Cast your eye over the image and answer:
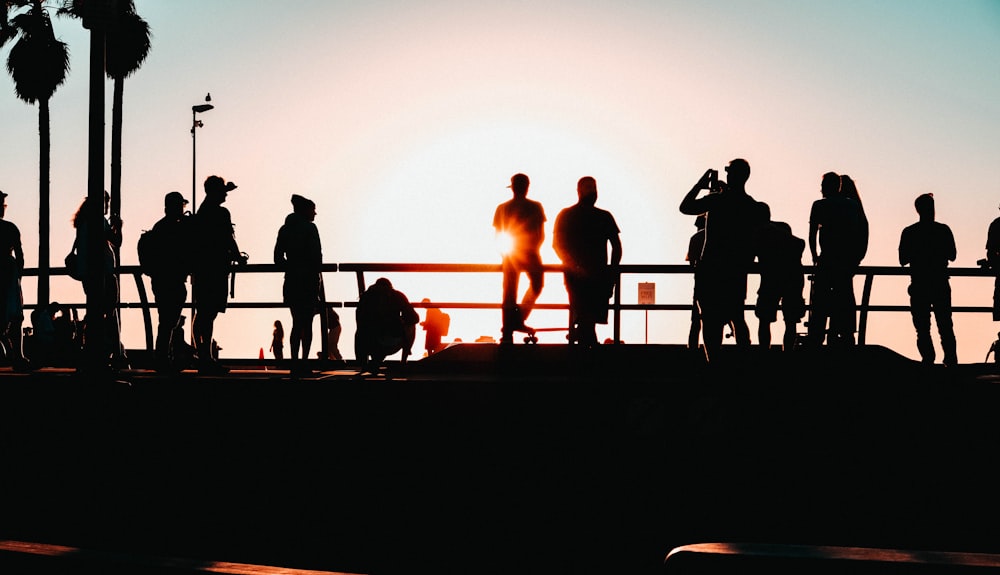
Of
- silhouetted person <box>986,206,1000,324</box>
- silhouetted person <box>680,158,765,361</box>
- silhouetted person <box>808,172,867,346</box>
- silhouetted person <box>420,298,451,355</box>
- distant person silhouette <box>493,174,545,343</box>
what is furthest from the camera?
silhouetted person <box>420,298,451,355</box>

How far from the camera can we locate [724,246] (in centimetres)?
1063

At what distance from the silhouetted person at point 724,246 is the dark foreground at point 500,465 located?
599 mm

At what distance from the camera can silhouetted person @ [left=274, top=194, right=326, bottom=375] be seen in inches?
507

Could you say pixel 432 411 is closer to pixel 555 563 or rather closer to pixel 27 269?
pixel 555 563

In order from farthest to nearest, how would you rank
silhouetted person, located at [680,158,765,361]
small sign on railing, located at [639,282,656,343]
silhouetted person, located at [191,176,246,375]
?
1. small sign on railing, located at [639,282,656,343]
2. silhouetted person, located at [191,176,246,375]
3. silhouetted person, located at [680,158,765,361]

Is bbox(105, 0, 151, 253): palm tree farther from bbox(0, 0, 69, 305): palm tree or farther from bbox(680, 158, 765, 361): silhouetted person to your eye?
bbox(680, 158, 765, 361): silhouetted person

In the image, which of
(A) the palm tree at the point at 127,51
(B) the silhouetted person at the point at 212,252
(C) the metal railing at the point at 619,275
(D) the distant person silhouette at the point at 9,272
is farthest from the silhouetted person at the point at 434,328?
(A) the palm tree at the point at 127,51

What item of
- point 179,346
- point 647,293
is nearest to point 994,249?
point 647,293

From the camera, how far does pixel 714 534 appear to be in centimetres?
818

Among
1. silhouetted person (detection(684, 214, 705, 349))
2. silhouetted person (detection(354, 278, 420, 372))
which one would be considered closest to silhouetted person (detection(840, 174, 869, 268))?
silhouetted person (detection(684, 214, 705, 349))

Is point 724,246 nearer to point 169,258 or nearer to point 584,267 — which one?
point 584,267

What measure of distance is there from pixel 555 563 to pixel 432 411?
2583 millimetres

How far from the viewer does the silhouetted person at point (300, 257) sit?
42.3 feet

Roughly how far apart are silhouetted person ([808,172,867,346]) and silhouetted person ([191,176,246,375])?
5.89 metres
